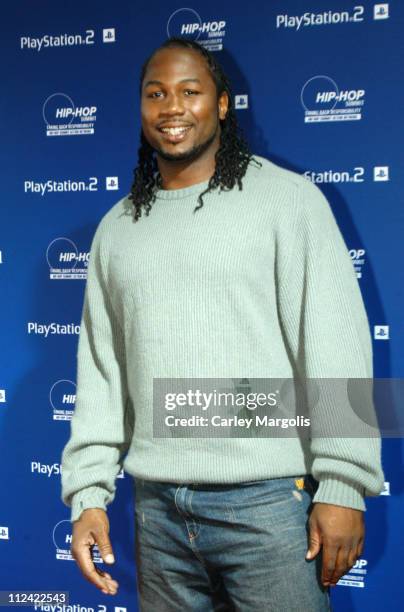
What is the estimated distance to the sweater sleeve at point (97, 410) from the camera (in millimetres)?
1588

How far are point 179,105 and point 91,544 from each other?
101 centimetres

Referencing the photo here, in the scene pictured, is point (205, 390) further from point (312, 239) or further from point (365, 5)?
point (365, 5)

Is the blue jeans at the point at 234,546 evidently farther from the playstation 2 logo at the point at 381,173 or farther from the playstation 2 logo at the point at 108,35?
the playstation 2 logo at the point at 108,35

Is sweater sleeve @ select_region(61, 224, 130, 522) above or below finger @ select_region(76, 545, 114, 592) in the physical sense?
above

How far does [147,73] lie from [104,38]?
67cm

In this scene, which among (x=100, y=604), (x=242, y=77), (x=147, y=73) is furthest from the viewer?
(x=100, y=604)

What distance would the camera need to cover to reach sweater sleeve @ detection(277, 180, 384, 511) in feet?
4.43

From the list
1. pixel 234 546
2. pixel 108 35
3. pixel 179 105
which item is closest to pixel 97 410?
pixel 234 546

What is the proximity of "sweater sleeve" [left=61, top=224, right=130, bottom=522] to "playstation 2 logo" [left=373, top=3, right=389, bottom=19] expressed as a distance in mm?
1007

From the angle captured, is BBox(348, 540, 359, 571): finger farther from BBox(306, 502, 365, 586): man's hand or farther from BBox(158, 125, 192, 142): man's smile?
BBox(158, 125, 192, 142): man's smile

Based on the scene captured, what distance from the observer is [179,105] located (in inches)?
60.6

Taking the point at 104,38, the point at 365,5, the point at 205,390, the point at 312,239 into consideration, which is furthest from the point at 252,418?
the point at 104,38

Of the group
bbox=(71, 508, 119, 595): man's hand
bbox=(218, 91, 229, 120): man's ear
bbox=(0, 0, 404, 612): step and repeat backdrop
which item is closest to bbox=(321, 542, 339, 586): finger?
bbox=(71, 508, 119, 595): man's hand

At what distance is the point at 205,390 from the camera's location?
1452mm
